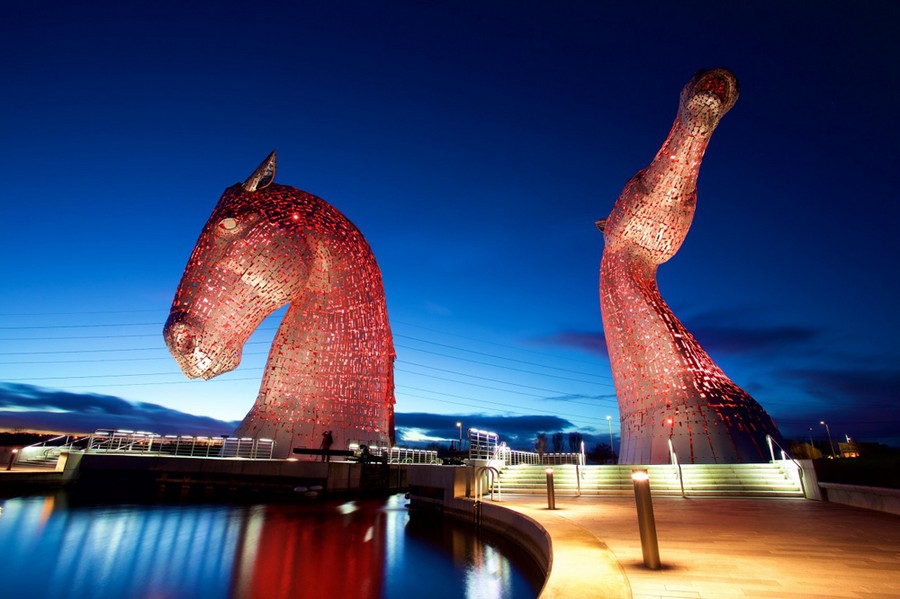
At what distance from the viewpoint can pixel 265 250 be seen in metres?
14.3

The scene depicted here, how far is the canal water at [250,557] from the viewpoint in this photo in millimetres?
6285

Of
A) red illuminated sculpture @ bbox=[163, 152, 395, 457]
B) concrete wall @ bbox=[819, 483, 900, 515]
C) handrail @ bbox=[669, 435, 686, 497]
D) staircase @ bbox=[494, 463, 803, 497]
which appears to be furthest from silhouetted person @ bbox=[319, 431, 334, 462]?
concrete wall @ bbox=[819, 483, 900, 515]

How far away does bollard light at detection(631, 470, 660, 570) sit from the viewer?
4051 mm

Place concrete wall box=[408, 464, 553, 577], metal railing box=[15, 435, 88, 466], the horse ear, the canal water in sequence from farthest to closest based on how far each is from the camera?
metal railing box=[15, 435, 88, 466] → the horse ear → concrete wall box=[408, 464, 553, 577] → the canal water

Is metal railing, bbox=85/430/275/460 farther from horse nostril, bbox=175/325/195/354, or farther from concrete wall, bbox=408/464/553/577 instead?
concrete wall, bbox=408/464/553/577

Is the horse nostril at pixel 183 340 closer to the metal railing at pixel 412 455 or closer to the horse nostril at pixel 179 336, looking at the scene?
the horse nostril at pixel 179 336

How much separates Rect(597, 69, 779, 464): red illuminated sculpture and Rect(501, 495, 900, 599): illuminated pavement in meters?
4.29

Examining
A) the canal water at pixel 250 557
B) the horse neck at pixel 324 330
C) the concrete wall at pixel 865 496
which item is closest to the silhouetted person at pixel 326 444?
the horse neck at pixel 324 330

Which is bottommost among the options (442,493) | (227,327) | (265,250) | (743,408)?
(442,493)

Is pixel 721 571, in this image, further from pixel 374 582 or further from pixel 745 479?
pixel 745 479

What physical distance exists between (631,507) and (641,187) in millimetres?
10010

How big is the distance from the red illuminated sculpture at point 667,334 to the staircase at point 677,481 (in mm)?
934

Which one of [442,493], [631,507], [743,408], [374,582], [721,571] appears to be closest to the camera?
[721,571]

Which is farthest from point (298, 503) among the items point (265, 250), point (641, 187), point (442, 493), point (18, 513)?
point (641, 187)
